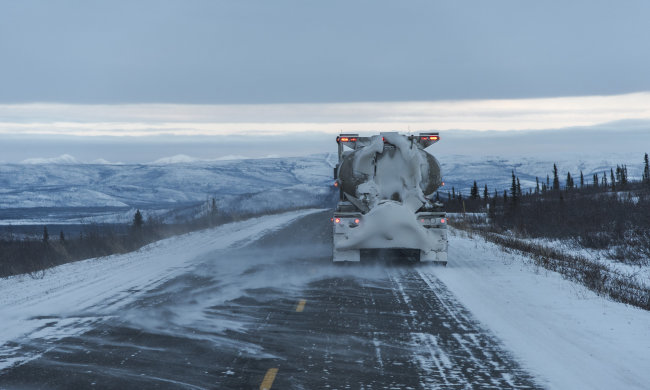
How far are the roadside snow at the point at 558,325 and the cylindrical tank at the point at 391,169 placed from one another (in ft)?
8.15

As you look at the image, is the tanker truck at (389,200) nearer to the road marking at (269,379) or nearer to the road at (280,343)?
the road at (280,343)

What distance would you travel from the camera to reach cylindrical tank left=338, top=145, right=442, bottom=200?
17562mm

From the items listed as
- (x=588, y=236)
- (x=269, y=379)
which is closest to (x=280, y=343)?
(x=269, y=379)

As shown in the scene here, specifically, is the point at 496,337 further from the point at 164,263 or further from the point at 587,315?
the point at 164,263

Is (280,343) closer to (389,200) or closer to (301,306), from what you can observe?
(301,306)

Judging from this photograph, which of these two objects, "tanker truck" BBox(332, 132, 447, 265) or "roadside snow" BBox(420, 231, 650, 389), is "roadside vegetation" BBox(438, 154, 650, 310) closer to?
"roadside snow" BBox(420, 231, 650, 389)

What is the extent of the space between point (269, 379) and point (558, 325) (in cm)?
464

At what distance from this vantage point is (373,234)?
1659 centimetres

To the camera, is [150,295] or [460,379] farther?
[150,295]

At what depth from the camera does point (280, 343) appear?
28.8ft

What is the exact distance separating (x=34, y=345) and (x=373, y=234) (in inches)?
359

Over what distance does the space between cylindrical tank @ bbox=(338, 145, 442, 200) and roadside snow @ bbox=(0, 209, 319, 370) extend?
4.74 metres

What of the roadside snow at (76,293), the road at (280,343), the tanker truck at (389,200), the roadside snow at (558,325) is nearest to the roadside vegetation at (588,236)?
the roadside snow at (558,325)

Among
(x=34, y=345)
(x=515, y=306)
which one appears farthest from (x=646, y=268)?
(x=34, y=345)
